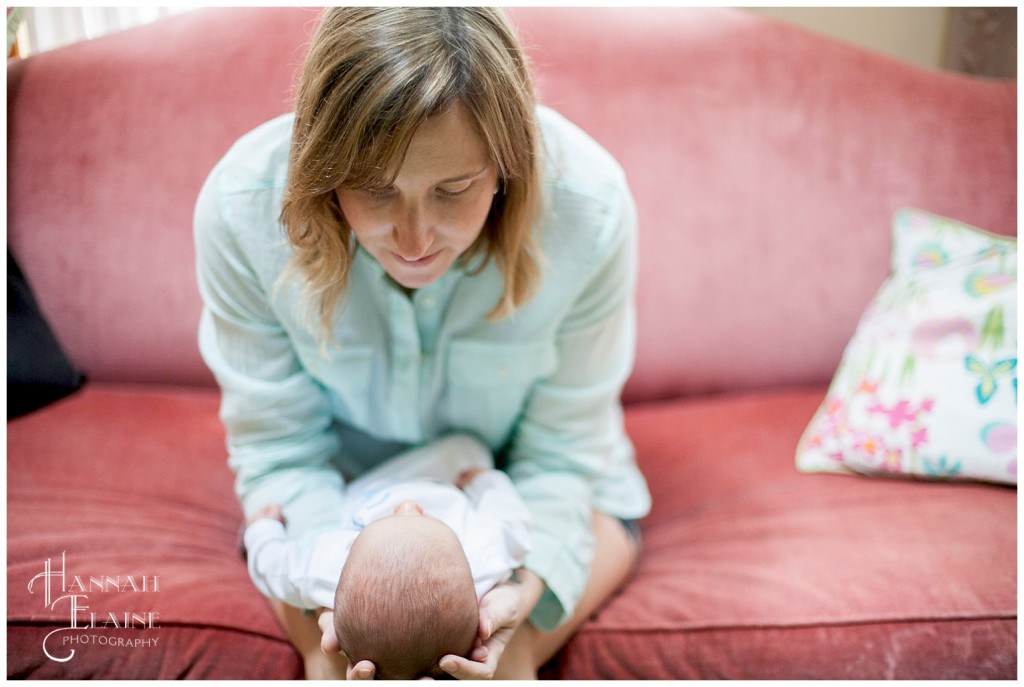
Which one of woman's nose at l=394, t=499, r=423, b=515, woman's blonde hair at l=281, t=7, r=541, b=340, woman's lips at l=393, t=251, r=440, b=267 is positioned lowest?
woman's nose at l=394, t=499, r=423, b=515

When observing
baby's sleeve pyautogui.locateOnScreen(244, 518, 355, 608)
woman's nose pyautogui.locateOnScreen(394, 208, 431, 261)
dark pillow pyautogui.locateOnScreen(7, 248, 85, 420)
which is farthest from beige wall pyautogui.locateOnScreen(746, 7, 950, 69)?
dark pillow pyautogui.locateOnScreen(7, 248, 85, 420)

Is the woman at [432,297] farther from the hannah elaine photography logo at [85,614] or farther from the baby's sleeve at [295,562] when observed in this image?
the hannah elaine photography logo at [85,614]

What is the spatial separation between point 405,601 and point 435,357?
12.6 inches

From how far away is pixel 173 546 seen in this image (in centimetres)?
94

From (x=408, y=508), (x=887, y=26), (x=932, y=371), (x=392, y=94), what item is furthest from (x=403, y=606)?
(x=887, y=26)

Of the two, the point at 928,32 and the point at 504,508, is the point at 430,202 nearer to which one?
the point at 504,508

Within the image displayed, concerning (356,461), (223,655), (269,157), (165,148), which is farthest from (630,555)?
(165,148)

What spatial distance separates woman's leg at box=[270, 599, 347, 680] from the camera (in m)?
0.84

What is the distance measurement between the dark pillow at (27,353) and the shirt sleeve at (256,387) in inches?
8.5

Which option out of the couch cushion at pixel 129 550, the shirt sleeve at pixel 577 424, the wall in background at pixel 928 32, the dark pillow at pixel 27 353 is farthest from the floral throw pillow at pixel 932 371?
the dark pillow at pixel 27 353

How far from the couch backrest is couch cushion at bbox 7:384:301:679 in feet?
0.33

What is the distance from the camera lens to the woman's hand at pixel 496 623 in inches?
29.0

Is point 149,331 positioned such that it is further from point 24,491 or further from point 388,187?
point 388,187

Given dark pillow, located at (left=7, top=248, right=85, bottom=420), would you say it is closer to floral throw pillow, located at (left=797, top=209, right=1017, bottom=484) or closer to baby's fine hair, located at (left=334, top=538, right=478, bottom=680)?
baby's fine hair, located at (left=334, top=538, right=478, bottom=680)
